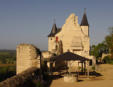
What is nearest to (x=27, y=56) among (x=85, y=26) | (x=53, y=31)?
(x=85, y=26)

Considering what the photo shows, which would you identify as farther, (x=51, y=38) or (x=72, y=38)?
(x=51, y=38)

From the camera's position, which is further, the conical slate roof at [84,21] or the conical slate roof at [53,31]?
the conical slate roof at [53,31]

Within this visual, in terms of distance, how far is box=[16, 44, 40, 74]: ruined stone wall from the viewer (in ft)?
47.6

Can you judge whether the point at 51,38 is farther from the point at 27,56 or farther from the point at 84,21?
the point at 27,56

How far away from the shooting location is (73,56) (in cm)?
1652

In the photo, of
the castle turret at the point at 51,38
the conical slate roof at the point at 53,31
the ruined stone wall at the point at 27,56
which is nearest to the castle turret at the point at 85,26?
the conical slate roof at the point at 53,31

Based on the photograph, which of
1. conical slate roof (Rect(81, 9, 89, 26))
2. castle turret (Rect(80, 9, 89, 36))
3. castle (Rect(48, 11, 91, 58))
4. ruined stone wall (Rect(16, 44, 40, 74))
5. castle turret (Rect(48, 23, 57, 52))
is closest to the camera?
ruined stone wall (Rect(16, 44, 40, 74))

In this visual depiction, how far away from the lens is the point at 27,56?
14594 mm

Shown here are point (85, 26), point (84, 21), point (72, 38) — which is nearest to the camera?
point (72, 38)

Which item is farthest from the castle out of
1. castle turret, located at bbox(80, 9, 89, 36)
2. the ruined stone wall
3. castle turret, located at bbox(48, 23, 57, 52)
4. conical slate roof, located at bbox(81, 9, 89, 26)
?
the ruined stone wall

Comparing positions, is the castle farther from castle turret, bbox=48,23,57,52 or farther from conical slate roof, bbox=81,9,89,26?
castle turret, bbox=48,23,57,52

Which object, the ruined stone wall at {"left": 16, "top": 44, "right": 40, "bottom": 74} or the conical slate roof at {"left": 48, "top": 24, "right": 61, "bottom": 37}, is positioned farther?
the conical slate roof at {"left": 48, "top": 24, "right": 61, "bottom": 37}

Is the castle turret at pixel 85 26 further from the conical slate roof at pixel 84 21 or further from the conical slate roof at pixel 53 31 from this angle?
the conical slate roof at pixel 53 31

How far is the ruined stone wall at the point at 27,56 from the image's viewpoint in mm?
14500
